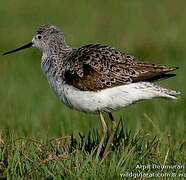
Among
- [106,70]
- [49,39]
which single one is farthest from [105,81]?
[49,39]

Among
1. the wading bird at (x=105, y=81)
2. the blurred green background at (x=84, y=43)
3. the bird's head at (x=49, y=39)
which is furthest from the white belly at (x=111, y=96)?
the bird's head at (x=49, y=39)

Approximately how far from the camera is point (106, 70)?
262 inches

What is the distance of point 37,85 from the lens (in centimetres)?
1093

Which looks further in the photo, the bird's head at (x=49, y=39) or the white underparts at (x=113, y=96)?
the bird's head at (x=49, y=39)

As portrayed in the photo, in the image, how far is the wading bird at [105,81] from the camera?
6566 millimetres

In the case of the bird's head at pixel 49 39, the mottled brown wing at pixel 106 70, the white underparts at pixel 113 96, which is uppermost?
the bird's head at pixel 49 39

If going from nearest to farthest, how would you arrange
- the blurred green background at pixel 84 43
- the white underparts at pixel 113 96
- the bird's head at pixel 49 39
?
the white underparts at pixel 113 96 → the bird's head at pixel 49 39 → the blurred green background at pixel 84 43

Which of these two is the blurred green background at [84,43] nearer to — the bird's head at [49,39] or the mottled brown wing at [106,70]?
the mottled brown wing at [106,70]

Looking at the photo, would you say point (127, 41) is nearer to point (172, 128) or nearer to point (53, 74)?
point (172, 128)

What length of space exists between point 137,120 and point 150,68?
2.03m

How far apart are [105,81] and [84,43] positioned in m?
6.65

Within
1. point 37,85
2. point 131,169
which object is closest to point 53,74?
point 131,169

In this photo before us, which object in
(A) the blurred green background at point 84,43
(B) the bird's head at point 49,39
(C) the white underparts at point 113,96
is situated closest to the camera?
(C) the white underparts at point 113,96

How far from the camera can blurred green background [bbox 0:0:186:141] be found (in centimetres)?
861
